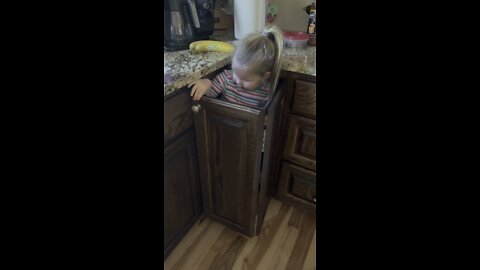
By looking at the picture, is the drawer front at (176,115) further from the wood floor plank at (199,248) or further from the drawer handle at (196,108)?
the wood floor plank at (199,248)

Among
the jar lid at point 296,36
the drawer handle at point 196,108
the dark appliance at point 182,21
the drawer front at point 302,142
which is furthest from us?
the jar lid at point 296,36

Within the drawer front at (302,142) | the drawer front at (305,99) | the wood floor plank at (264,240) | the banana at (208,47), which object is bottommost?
the wood floor plank at (264,240)

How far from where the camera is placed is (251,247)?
1.29 metres

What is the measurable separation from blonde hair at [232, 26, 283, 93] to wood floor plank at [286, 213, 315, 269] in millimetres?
828

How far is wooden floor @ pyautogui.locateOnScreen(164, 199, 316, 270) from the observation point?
122cm

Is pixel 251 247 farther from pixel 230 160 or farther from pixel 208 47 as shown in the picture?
pixel 208 47

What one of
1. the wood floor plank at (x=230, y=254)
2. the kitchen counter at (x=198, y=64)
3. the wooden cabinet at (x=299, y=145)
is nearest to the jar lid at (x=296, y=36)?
the kitchen counter at (x=198, y=64)

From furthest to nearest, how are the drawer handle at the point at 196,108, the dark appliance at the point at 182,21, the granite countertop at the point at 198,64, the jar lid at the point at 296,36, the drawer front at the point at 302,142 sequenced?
the jar lid at the point at 296,36, the drawer front at the point at 302,142, the dark appliance at the point at 182,21, the drawer handle at the point at 196,108, the granite countertop at the point at 198,64

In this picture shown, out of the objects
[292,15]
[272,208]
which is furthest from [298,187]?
[292,15]

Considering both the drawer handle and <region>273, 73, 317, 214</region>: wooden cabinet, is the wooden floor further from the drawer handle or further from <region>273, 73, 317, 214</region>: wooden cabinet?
the drawer handle

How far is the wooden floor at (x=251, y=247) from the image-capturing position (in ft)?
4.00
